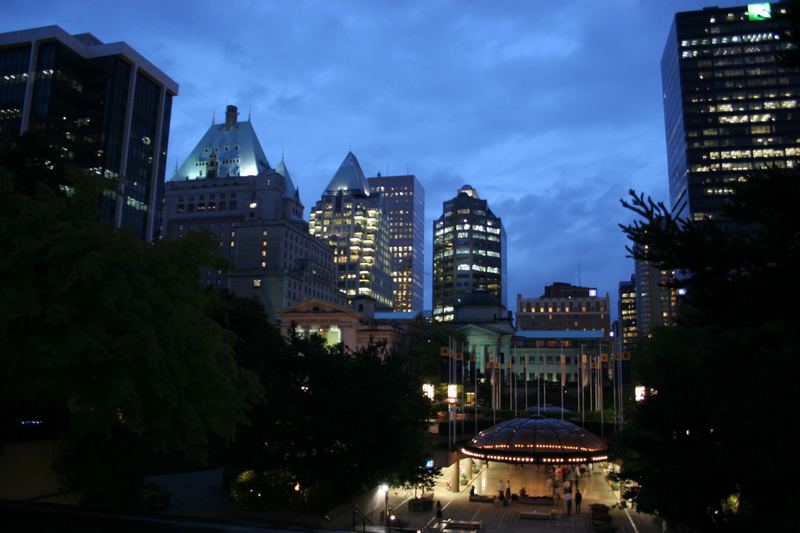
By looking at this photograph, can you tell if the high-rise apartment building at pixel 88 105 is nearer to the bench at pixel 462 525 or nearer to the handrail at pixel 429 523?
the handrail at pixel 429 523

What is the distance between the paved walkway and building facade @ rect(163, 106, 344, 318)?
102 metres

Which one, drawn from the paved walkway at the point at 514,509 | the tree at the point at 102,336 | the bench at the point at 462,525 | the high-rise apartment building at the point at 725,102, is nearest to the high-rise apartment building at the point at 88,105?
the paved walkway at the point at 514,509

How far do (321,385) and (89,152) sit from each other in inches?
4423

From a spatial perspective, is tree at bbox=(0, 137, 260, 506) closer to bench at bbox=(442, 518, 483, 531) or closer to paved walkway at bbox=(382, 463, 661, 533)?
bench at bbox=(442, 518, 483, 531)

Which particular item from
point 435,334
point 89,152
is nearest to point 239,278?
point 89,152

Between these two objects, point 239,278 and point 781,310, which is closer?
point 781,310

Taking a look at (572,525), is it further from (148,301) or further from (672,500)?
(148,301)

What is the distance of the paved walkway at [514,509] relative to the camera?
3941cm

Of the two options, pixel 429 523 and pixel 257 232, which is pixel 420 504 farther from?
pixel 257 232

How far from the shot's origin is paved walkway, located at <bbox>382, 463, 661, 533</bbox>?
3941 cm

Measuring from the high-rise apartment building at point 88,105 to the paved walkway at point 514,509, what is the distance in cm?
9447

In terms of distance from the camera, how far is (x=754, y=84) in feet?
512

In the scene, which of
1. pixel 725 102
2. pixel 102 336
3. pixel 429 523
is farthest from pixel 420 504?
pixel 725 102

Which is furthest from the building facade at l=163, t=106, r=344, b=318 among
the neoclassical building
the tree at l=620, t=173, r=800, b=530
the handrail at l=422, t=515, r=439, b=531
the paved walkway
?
the tree at l=620, t=173, r=800, b=530
